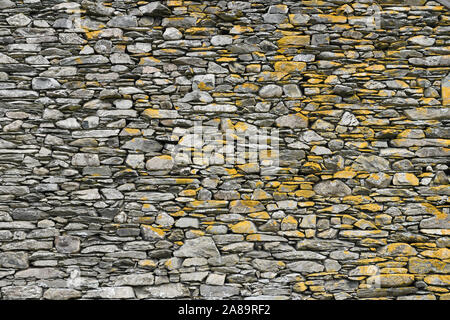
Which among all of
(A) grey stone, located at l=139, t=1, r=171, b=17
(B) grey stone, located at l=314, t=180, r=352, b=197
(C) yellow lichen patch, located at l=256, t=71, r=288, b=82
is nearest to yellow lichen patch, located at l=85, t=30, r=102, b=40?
(A) grey stone, located at l=139, t=1, r=171, b=17

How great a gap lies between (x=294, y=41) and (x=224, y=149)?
4.16ft

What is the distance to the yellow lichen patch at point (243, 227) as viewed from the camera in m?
3.82

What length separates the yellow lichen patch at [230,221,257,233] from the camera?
3.82 meters

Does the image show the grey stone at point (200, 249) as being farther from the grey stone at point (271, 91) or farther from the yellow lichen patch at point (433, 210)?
the yellow lichen patch at point (433, 210)

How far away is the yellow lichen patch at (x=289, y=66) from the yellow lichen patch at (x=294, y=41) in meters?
0.18

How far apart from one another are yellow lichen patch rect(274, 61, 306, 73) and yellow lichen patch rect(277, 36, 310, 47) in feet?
0.59

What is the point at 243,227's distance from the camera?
3.82 meters

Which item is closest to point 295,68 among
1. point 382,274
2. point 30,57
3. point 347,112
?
point 347,112

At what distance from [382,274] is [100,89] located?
3.26 meters

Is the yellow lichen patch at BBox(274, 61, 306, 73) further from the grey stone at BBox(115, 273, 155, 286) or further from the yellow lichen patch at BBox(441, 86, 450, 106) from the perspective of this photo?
the grey stone at BBox(115, 273, 155, 286)

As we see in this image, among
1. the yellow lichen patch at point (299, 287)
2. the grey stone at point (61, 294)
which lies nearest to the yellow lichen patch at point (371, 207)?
the yellow lichen patch at point (299, 287)

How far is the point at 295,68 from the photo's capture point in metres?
3.90

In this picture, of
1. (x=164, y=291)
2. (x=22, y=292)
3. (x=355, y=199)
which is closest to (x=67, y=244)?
(x=22, y=292)

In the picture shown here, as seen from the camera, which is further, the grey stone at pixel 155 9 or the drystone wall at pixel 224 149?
the grey stone at pixel 155 9
